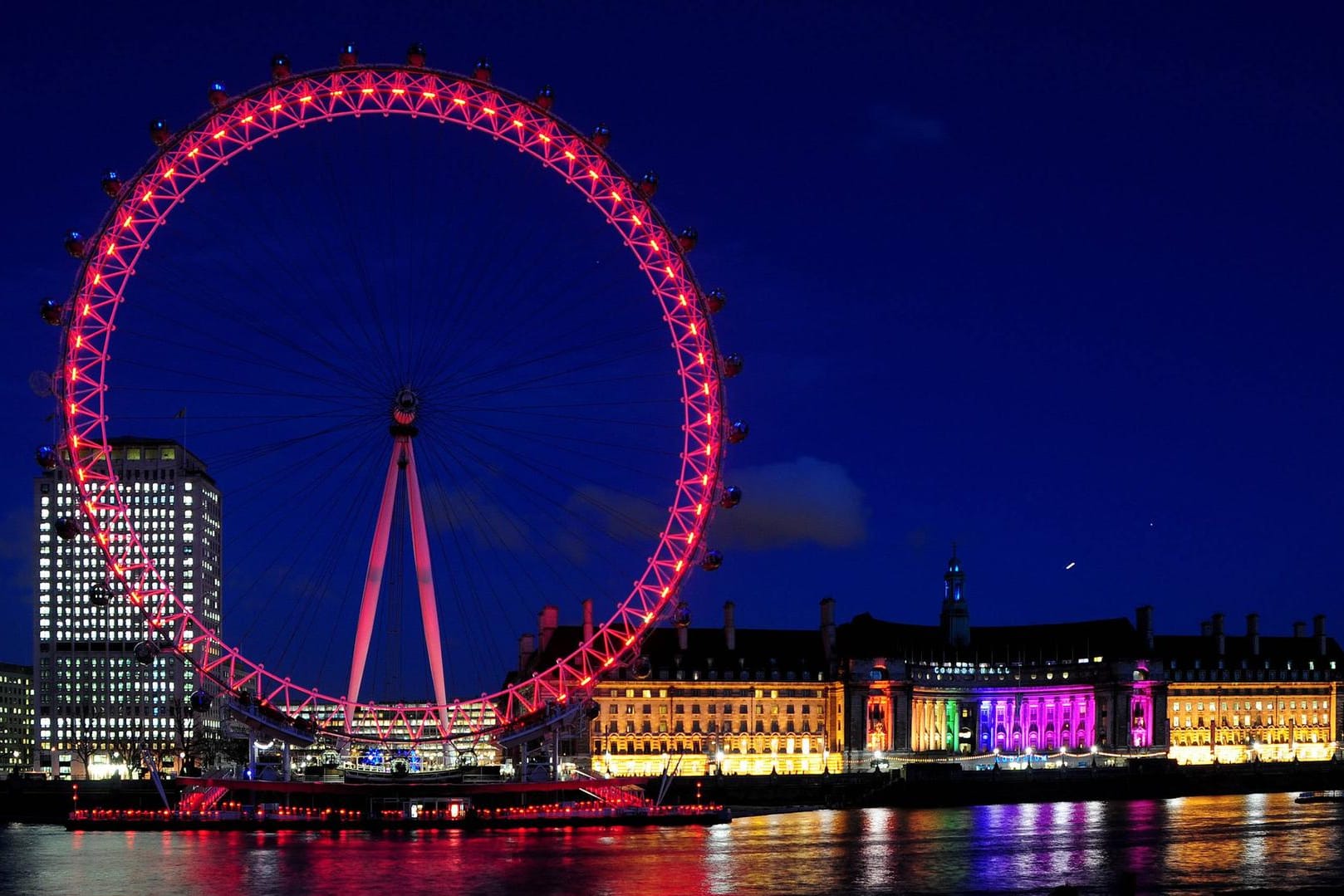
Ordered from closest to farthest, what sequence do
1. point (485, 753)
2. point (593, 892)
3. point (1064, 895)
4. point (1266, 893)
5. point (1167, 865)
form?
point (1064, 895)
point (1266, 893)
point (593, 892)
point (1167, 865)
point (485, 753)

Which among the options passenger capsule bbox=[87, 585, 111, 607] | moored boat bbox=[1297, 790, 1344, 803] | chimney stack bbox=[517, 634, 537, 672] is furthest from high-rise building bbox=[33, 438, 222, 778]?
passenger capsule bbox=[87, 585, 111, 607]

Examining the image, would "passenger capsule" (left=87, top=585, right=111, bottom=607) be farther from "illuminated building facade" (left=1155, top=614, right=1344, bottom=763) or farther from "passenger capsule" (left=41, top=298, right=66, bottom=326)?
"illuminated building facade" (left=1155, top=614, right=1344, bottom=763)

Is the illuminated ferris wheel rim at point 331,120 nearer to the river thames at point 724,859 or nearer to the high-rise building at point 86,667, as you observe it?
the river thames at point 724,859

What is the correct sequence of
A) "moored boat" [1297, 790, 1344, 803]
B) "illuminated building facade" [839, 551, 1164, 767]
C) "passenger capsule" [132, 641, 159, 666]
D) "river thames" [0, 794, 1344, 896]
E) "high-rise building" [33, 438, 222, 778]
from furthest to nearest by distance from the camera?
"high-rise building" [33, 438, 222, 778], "illuminated building facade" [839, 551, 1164, 767], "moored boat" [1297, 790, 1344, 803], "passenger capsule" [132, 641, 159, 666], "river thames" [0, 794, 1344, 896]

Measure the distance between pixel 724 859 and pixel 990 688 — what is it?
93.9 metres

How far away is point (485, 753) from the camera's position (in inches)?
5940

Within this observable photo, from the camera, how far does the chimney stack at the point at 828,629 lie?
157 metres

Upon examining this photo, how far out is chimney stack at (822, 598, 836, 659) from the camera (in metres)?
157

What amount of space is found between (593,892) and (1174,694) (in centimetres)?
11117

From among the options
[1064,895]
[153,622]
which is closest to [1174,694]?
[153,622]

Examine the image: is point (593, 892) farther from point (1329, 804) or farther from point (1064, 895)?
point (1329, 804)

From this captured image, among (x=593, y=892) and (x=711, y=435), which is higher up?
(x=711, y=435)

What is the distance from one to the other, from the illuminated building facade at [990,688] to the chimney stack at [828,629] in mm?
1359

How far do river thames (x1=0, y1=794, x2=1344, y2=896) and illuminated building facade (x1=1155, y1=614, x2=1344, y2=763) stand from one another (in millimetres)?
59105
